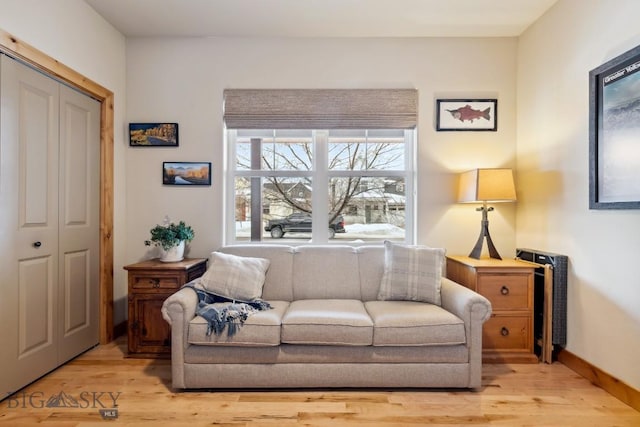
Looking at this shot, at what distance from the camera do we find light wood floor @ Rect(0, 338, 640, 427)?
6.02ft

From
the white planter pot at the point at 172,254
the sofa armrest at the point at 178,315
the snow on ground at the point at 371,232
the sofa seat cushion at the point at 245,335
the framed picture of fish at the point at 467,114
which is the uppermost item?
the framed picture of fish at the point at 467,114

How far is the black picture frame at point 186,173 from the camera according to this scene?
311cm

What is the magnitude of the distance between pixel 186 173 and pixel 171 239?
2.21 ft

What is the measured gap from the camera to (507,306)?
2.54 metres

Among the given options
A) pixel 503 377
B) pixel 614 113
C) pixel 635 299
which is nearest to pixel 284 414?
pixel 503 377

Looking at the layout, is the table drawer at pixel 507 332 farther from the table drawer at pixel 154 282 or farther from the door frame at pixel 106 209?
the door frame at pixel 106 209

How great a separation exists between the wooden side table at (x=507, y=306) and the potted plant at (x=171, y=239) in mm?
2328

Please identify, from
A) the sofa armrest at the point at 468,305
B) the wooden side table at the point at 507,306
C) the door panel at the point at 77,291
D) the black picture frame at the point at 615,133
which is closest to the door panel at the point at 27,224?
the door panel at the point at 77,291

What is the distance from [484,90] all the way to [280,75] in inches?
73.6

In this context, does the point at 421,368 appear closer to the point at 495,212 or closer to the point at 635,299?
the point at 635,299

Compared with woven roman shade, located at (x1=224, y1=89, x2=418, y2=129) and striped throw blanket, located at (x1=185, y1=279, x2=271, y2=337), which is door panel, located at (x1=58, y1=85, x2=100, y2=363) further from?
woven roman shade, located at (x1=224, y1=89, x2=418, y2=129)

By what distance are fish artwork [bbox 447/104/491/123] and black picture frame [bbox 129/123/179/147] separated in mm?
2543

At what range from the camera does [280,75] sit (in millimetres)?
3107

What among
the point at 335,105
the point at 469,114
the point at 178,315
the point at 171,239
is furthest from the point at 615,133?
the point at 171,239
